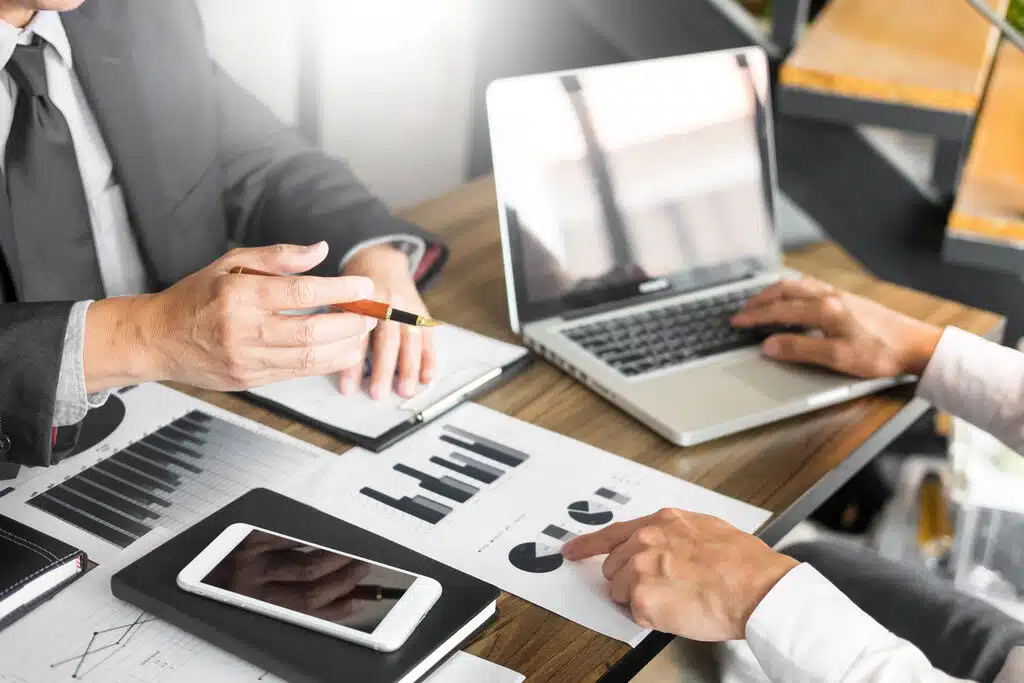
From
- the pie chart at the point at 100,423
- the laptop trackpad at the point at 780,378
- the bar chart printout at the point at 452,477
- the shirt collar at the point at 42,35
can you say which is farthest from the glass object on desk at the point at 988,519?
the shirt collar at the point at 42,35

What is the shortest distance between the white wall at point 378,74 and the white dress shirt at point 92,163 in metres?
0.57

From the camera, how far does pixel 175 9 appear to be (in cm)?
127

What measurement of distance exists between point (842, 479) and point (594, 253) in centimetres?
39

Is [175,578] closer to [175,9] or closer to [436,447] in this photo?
[436,447]

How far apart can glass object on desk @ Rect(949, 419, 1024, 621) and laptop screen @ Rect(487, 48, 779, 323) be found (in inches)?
26.2

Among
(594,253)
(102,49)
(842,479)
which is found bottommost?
(842,479)

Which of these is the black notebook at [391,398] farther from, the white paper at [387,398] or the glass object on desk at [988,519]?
the glass object on desk at [988,519]

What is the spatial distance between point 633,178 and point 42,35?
0.68 meters

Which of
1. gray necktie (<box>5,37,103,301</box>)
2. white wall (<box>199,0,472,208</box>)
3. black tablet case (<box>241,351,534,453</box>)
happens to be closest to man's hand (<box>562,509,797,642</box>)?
black tablet case (<box>241,351,534,453</box>)

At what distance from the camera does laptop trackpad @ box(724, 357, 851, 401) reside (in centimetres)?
110

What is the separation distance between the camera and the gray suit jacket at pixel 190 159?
1.17m

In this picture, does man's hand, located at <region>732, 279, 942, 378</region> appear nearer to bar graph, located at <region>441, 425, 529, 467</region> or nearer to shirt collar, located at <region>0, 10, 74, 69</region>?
bar graph, located at <region>441, 425, 529, 467</region>

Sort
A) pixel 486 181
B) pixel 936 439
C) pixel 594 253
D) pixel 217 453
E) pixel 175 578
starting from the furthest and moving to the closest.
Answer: pixel 936 439
pixel 486 181
pixel 594 253
pixel 217 453
pixel 175 578

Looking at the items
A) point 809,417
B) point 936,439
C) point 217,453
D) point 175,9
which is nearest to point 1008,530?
point 936,439
